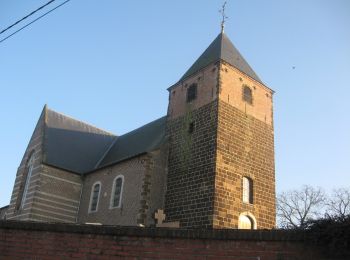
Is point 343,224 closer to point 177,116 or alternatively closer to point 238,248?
point 238,248

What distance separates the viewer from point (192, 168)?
59.5 ft

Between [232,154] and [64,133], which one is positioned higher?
[64,133]

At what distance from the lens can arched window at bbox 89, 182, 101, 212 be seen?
21938 mm

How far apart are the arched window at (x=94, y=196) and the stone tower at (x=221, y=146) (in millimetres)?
5060

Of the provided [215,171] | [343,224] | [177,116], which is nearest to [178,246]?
[343,224]

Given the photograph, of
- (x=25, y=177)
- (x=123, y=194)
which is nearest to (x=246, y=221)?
(x=123, y=194)

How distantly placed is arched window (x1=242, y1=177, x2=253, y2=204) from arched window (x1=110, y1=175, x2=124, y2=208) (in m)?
6.25

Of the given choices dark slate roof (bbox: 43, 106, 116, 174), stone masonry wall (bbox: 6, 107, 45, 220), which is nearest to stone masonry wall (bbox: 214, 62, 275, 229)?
dark slate roof (bbox: 43, 106, 116, 174)

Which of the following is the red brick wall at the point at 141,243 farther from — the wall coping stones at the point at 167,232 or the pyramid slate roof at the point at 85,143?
the pyramid slate roof at the point at 85,143

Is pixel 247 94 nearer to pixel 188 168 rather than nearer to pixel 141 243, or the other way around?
pixel 188 168

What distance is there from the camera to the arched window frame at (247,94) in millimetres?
20000

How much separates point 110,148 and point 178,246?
2122 centimetres

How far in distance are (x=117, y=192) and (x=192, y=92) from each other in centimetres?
657

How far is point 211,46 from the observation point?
72.6 ft
